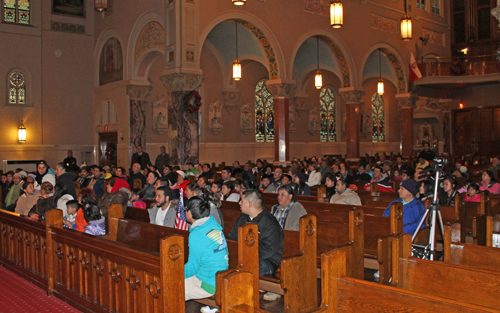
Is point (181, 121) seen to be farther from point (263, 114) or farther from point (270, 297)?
point (270, 297)

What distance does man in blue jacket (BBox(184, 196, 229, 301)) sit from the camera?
3.88m

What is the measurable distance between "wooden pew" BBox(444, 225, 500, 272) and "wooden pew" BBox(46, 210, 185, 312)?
2.15 m

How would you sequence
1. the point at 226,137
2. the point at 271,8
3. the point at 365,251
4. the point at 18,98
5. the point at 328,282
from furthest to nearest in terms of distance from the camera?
the point at 226,137 < the point at 18,98 < the point at 271,8 < the point at 365,251 < the point at 328,282

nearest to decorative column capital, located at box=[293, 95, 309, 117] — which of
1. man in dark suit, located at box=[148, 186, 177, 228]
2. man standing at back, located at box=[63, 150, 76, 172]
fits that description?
man standing at back, located at box=[63, 150, 76, 172]

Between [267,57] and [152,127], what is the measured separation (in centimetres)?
533

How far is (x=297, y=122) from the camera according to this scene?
22609 mm

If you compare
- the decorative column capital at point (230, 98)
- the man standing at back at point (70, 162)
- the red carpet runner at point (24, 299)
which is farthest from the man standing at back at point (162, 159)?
the red carpet runner at point (24, 299)

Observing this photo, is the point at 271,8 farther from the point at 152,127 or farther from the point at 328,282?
the point at 328,282

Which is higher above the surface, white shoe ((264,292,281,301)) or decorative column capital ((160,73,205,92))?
decorative column capital ((160,73,205,92))

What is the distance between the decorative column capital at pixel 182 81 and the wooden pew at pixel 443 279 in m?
11.1

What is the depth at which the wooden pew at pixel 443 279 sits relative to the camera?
2820 millimetres

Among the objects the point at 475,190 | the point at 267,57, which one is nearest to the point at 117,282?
the point at 475,190

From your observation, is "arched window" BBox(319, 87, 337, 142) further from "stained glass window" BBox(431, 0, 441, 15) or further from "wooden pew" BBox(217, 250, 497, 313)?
"wooden pew" BBox(217, 250, 497, 313)

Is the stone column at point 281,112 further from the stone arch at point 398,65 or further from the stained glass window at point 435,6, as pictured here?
the stained glass window at point 435,6
